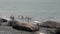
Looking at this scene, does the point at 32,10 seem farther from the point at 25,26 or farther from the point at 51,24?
the point at 25,26

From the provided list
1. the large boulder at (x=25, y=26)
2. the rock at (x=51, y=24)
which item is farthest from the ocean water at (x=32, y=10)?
the large boulder at (x=25, y=26)

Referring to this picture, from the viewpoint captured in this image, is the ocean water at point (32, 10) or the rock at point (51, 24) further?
the ocean water at point (32, 10)

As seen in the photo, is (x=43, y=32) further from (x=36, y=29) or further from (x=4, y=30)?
(x=4, y=30)

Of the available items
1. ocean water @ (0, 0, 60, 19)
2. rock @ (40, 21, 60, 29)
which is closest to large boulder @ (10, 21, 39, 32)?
rock @ (40, 21, 60, 29)

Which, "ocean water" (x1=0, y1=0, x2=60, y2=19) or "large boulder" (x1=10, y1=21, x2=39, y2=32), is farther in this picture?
"ocean water" (x1=0, y1=0, x2=60, y2=19)

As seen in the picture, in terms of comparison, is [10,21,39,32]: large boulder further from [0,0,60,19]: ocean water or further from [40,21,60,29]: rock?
[0,0,60,19]: ocean water

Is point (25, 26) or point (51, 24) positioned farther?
point (51, 24)

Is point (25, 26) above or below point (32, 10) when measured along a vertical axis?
below

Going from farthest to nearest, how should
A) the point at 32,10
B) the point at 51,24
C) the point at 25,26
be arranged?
the point at 32,10 → the point at 51,24 → the point at 25,26

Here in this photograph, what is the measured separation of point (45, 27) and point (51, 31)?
2122 millimetres

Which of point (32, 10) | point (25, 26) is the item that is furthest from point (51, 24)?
point (32, 10)

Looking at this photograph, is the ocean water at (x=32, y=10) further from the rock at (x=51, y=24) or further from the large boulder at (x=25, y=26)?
the large boulder at (x=25, y=26)

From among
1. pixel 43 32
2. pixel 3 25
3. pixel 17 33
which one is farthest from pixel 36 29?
pixel 3 25

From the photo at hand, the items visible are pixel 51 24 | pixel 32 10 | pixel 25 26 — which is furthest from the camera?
pixel 32 10
